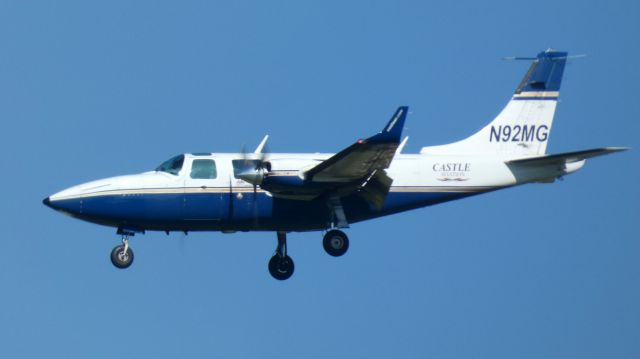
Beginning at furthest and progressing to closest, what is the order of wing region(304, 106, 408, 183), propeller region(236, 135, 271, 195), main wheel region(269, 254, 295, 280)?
1. main wheel region(269, 254, 295, 280)
2. propeller region(236, 135, 271, 195)
3. wing region(304, 106, 408, 183)

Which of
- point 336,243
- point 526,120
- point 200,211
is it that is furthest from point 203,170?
point 526,120

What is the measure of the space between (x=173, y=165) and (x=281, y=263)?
4.00 metres

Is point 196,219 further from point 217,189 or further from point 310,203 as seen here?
point 310,203

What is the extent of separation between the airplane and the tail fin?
0.62 m

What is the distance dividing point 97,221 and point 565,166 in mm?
12197

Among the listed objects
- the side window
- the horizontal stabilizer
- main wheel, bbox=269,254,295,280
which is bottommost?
main wheel, bbox=269,254,295,280

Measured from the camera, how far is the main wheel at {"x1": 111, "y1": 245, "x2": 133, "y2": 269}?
2983 cm

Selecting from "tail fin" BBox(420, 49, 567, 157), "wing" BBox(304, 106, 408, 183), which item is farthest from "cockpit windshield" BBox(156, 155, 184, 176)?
"tail fin" BBox(420, 49, 567, 157)

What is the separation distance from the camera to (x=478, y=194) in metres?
31.8

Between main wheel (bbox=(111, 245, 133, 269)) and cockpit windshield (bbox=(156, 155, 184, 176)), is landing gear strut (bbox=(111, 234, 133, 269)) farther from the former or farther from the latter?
cockpit windshield (bbox=(156, 155, 184, 176))

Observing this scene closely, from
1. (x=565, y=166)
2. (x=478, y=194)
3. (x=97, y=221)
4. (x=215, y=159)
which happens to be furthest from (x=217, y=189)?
(x=565, y=166)

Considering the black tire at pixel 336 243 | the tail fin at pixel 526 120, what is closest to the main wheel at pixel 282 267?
the black tire at pixel 336 243

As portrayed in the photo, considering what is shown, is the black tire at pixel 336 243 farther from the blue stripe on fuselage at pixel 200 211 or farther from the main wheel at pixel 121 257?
the main wheel at pixel 121 257

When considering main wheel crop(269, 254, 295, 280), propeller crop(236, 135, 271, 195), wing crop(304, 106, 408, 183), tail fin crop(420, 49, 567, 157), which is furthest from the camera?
tail fin crop(420, 49, 567, 157)
